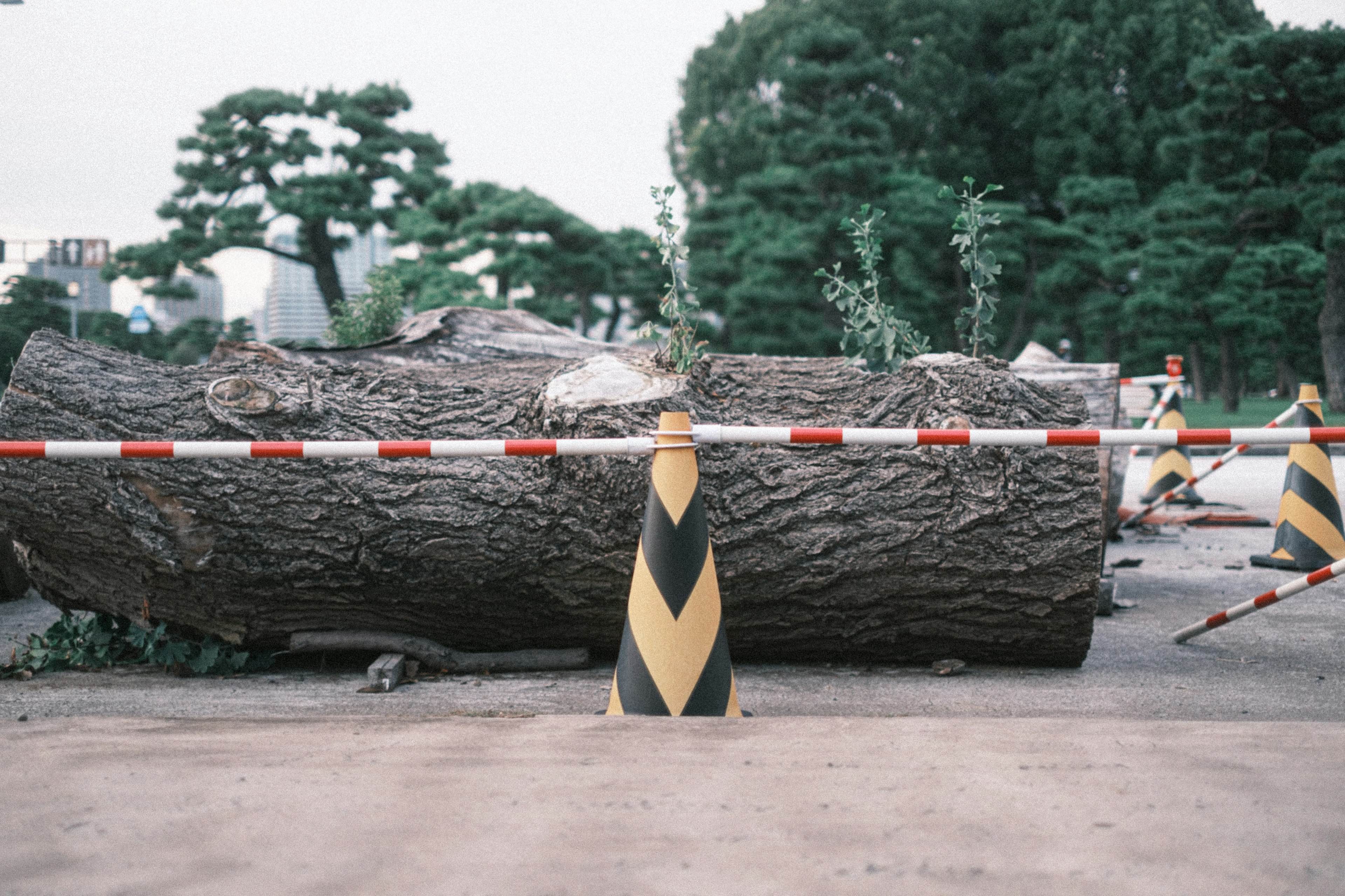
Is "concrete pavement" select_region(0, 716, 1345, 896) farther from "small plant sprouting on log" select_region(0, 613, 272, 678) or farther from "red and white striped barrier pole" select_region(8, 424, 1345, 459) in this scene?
"small plant sprouting on log" select_region(0, 613, 272, 678)

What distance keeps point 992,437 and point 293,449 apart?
2.14 m

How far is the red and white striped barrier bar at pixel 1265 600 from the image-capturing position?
3143mm

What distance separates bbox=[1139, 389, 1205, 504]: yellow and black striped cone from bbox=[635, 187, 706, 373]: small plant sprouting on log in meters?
6.06

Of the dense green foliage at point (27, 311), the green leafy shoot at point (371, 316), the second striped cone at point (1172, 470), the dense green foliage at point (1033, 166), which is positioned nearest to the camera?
the dense green foliage at point (27, 311)

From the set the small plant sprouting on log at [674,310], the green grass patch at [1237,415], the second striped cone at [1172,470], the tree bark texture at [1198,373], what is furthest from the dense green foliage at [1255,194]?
the small plant sprouting on log at [674,310]

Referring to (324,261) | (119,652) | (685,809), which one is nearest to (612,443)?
(685,809)

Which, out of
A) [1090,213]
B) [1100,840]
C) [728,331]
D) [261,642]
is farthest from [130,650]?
[1090,213]

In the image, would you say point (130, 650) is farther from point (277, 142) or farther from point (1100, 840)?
point (277, 142)

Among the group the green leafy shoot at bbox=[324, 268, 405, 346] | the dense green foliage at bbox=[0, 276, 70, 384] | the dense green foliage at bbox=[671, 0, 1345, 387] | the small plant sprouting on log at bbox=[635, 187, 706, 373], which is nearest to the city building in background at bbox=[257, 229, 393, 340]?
the dense green foliage at bbox=[0, 276, 70, 384]

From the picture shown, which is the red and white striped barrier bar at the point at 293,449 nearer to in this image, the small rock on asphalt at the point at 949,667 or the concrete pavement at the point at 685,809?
the concrete pavement at the point at 685,809

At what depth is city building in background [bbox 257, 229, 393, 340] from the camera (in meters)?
25.0

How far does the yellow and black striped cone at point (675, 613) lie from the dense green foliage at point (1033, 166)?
50.9 ft

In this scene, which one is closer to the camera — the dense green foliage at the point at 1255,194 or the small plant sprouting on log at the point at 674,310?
the small plant sprouting on log at the point at 674,310

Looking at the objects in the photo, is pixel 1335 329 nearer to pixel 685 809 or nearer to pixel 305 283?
pixel 685 809
